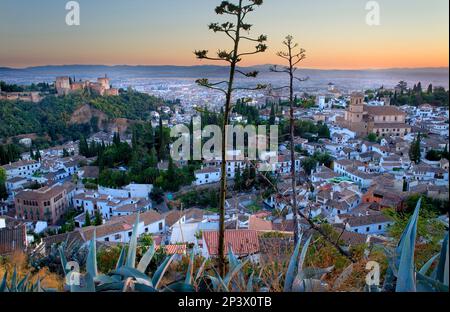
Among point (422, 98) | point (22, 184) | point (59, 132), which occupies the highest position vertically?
point (422, 98)

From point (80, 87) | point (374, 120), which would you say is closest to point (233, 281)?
point (374, 120)

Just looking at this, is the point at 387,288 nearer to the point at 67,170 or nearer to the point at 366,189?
the point at 366,189

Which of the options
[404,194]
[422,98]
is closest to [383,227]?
[404,194]

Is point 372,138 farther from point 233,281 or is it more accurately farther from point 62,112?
point 233,281

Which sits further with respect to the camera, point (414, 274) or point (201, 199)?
point (201, 199)

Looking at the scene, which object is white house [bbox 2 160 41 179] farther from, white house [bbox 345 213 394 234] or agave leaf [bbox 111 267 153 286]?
agave leaf [bbox 111 267 153 286]
